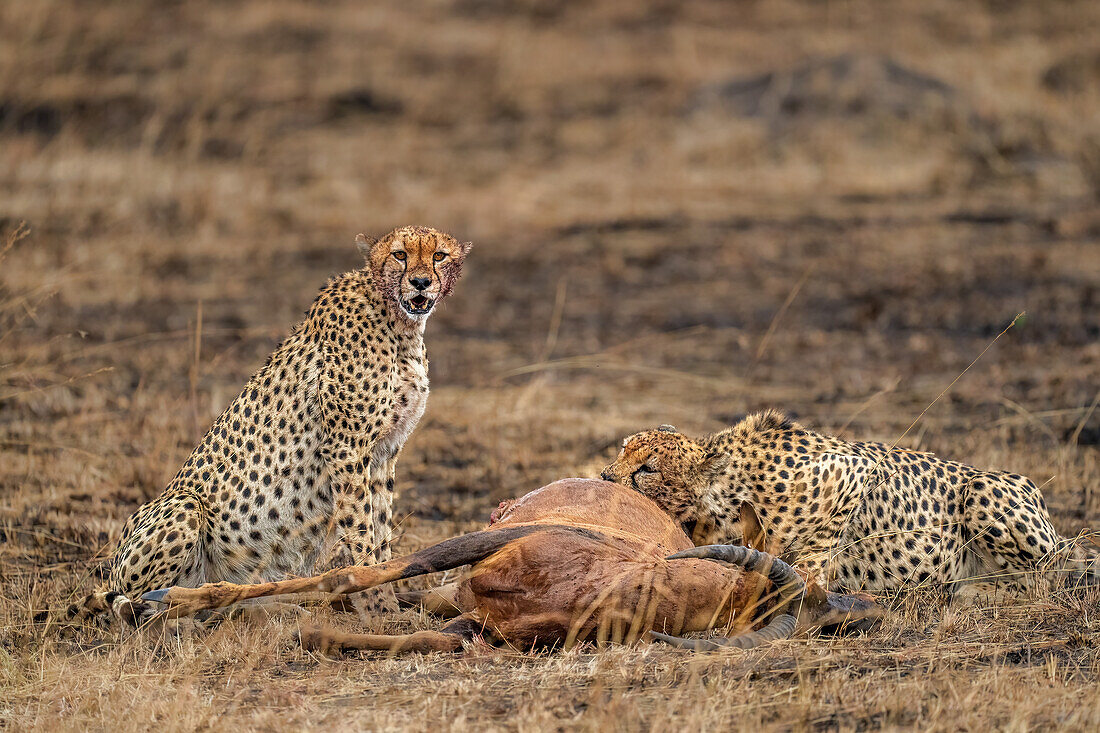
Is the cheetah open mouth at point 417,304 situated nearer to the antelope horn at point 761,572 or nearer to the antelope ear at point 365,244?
the antelope ear at point 365,244

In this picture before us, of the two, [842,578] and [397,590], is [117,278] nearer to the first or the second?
[397,590]

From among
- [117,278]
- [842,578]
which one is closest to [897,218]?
[117,278]

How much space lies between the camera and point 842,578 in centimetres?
518

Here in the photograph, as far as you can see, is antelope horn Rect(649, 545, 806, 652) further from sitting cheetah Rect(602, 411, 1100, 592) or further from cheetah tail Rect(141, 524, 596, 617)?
sitting cheetah Rect(602, 411, 1100, 592)

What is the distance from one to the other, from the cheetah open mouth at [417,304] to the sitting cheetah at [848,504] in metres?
0.98

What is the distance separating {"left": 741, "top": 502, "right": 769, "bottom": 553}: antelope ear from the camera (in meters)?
4.89

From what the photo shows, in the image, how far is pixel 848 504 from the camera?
5.14 meters

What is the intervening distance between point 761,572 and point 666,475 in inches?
→ 32.1

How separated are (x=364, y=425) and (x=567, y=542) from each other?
1.22 meters

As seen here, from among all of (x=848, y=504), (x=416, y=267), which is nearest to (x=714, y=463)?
(x=848, y=504)

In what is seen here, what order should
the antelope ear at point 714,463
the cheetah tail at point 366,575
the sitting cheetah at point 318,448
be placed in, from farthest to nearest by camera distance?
the antelope ear at point 714,463 → the sitting cheetah at point 318,448 → the cheetah tail at point 366,575

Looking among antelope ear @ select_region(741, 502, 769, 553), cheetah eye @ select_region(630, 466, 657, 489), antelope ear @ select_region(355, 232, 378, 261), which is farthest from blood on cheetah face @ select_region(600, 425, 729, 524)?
antelope ear @ select_region(355, 232, 378, 261)

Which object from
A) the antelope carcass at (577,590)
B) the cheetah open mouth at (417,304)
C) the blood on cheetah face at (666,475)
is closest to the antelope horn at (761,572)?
the antelope carcass at (577,590)

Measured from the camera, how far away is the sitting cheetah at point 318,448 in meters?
5.02
